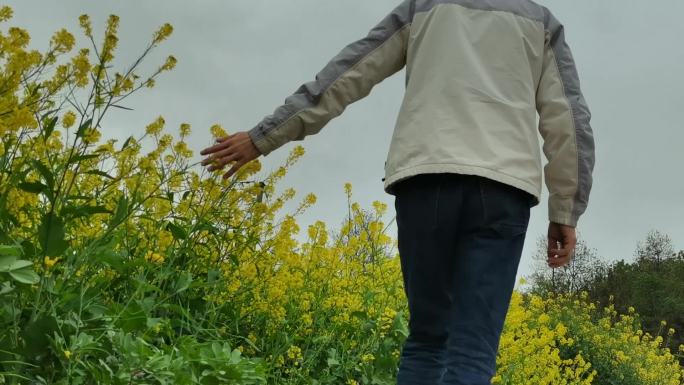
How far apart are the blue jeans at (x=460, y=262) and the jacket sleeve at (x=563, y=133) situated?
26 centimetres

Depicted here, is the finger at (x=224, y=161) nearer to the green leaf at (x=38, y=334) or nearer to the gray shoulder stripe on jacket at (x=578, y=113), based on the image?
the green leaf at (x=38, y=334)

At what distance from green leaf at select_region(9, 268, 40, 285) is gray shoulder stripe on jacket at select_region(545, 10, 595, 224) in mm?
1504

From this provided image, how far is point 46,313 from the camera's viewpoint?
2273mm

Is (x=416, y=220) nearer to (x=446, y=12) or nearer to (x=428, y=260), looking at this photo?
(x=428, y=260)

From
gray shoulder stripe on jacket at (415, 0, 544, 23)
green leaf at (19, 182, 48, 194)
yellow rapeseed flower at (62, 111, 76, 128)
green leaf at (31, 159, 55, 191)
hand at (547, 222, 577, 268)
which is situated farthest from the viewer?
yellow rapeseed flower at (62, 111, 76, 128)

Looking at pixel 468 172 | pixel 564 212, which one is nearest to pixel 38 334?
pixel 468 172

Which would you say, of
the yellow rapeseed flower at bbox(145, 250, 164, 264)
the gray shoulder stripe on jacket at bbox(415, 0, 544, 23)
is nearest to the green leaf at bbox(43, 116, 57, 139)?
the yellow rapeseed flower at bbox(145, 250, 164, 264)

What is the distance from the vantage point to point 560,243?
8.55ft

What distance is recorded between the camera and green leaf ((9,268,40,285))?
6.66 ft

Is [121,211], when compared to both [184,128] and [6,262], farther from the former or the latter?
[184,128]

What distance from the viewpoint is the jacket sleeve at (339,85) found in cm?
247

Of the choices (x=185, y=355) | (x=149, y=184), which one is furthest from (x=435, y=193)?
(x=149, y=184)

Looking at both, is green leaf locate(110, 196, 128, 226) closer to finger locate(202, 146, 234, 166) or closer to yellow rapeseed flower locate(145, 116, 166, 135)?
finger locate(202, 146, 234, 166)

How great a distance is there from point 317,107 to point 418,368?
2.63 feet
